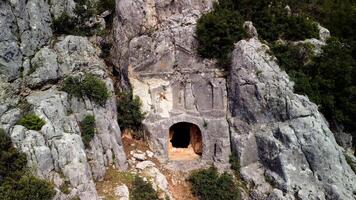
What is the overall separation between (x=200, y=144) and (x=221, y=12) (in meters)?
9.64

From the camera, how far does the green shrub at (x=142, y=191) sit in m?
24.9

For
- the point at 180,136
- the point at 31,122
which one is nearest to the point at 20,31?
the point at 31,122

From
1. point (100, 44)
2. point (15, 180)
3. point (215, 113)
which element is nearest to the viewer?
point (15, 180)

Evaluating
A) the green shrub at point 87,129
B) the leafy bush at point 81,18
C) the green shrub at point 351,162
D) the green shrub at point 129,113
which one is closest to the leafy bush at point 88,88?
the green shrub at point 87,129

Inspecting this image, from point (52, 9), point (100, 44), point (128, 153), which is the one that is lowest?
point (128, 153)

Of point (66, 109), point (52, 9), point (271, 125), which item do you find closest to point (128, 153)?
point (66, 109)

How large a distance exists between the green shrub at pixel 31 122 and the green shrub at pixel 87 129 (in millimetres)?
2751

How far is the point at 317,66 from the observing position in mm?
29625

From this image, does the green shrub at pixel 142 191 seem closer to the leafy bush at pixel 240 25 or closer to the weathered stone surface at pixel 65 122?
the weathered stone surface at pixel 65 122

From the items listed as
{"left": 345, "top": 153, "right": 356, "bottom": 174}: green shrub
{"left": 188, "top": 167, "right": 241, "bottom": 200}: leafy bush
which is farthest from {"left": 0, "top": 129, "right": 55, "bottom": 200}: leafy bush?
{"left": 345, "top": 153, "right": 356, "bottom": 174}: green shrub

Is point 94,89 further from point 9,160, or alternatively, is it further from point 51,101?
point 9,160

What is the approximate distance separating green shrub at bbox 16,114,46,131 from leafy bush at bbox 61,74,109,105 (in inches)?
123

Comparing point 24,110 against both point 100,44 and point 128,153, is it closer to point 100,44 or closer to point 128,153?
point 128,153

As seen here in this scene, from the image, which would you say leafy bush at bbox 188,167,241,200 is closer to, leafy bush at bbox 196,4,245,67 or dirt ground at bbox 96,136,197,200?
dirt ground at bbox 96,136,197,200
